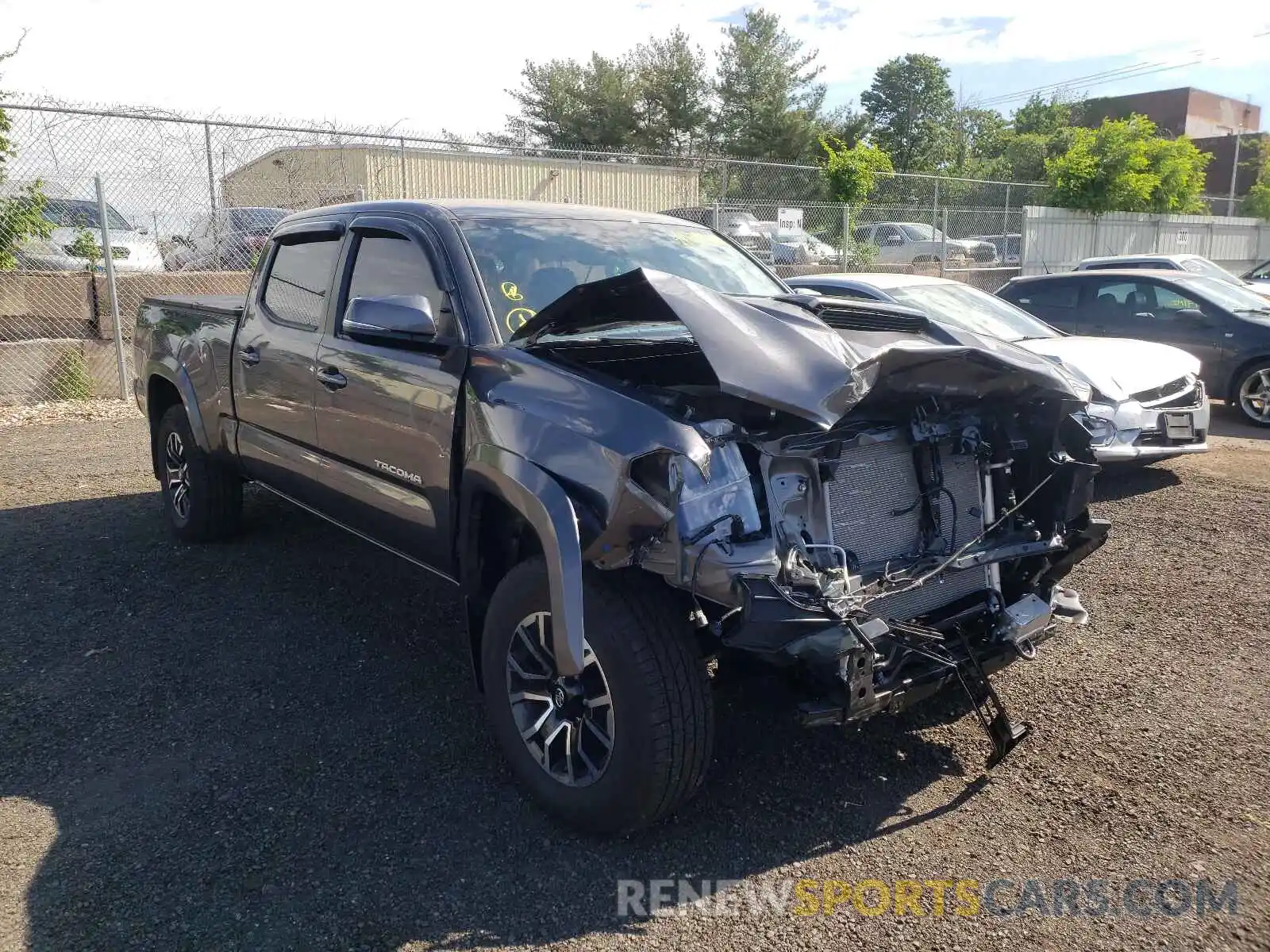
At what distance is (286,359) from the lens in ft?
15.5

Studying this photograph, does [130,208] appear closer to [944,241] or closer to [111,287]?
[111,287]

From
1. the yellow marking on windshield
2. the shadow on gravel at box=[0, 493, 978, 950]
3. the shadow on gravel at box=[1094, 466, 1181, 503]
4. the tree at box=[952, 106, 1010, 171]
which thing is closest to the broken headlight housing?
the shadow on gravel at box=[1094, 466, 1181, 503]

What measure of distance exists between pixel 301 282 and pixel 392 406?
4.41ft

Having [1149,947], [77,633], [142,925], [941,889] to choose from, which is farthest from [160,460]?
[1149,947]

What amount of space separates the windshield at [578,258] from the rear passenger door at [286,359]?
38.9 inches

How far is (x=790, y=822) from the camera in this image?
10.7 feet

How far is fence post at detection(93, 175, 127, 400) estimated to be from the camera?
1028cm

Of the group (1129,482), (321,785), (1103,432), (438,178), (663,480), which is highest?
(438,178)

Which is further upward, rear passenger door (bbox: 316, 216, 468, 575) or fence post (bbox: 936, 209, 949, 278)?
fence post (bbox: 936, 209, 949, 278)

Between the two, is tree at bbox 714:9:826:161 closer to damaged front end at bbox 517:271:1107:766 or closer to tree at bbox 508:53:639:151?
tree at bbox 508:53:639:151

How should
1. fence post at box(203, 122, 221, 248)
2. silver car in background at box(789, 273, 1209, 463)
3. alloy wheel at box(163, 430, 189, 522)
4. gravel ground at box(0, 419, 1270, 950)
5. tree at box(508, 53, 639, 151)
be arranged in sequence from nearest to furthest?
gravel ground at box(0, 419, 1270, 950) → alloy wheel at box(163, 430, 189, 522) → silver car in background at box(789, 273, 1209, 463) → fence post at box(203, 122, 221, 248) → tree at box(508, 53, 639, 151)

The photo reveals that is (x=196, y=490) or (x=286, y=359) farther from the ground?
(x=286, y=359)

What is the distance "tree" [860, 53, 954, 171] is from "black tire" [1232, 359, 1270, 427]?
53516mm

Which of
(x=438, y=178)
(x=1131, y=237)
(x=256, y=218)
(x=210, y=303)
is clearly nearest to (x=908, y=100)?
(x=1131, y=237)
